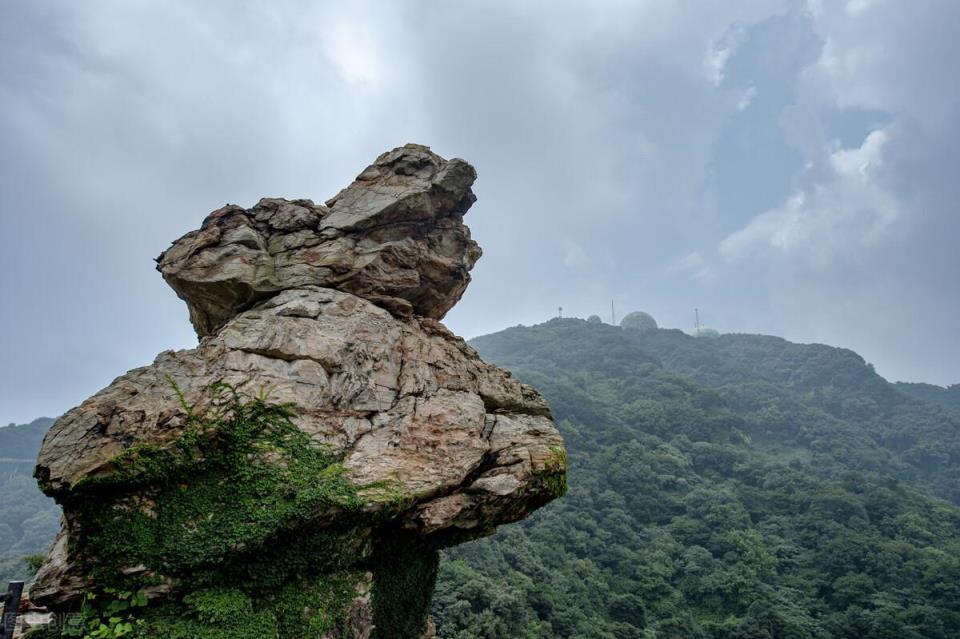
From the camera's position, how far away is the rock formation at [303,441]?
8.11 meters

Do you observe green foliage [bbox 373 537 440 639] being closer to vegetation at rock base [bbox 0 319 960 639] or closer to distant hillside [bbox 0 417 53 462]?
vegetation at rock base [bbox 0 319 960 639]

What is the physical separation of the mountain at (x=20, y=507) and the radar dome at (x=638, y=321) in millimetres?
123545

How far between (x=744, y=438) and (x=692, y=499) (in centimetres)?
2334

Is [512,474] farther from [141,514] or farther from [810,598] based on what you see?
[810,598]

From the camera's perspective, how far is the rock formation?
319 inches

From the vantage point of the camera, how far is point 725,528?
46406mm

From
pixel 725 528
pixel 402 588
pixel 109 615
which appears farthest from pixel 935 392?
pixel 109 615

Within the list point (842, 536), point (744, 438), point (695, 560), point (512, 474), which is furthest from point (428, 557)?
point (744, 438)

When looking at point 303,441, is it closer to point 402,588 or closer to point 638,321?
point 402,588

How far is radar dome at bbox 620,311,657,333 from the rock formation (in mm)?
128608

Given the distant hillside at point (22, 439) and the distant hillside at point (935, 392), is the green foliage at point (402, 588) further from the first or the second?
the distant hillside at point (935, 392)

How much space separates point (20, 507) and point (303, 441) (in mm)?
108941

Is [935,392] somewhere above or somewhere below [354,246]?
above

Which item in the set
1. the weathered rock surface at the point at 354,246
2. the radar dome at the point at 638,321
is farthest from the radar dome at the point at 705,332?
the weathered rock surface at the point at 354,246
